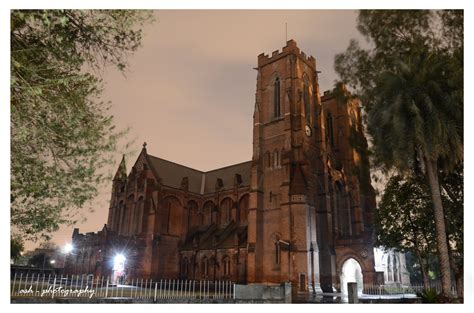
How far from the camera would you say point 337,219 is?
37594mm

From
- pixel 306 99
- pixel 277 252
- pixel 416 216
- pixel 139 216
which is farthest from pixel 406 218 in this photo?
pixel 139 216

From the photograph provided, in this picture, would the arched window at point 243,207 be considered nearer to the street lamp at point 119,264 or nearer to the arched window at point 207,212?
the arched window at point 207,212

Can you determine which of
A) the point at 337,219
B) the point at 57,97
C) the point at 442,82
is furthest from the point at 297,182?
the point at 57,97

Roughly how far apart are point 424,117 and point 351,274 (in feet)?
74.2

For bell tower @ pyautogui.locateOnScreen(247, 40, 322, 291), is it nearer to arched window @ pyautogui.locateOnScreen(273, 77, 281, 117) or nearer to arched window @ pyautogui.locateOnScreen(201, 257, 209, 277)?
arched window @ pyautogui.locateOnScreen(273, 77, 281, 117)

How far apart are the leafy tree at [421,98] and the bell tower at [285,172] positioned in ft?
48.0

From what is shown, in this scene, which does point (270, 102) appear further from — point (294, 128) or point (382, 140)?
point (382, 140)

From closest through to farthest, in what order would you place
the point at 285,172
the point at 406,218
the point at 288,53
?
the point at 406,218
the point at 285,172
the point at 288,53

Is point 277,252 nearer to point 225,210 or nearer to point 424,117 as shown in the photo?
point 225,210

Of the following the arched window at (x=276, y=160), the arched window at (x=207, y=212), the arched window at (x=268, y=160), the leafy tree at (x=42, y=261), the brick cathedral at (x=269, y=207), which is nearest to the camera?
the leafy tree at (x=42, y=261)

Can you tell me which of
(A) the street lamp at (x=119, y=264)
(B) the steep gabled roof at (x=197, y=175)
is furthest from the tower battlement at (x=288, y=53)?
(A) the street lamp at (x=119, y=264)

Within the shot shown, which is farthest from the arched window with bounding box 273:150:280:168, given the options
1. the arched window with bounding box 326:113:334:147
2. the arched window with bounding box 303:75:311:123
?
the arched window with bounding box 326:113:334:147

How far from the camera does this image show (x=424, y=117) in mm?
16188

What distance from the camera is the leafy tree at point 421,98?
15406mm
